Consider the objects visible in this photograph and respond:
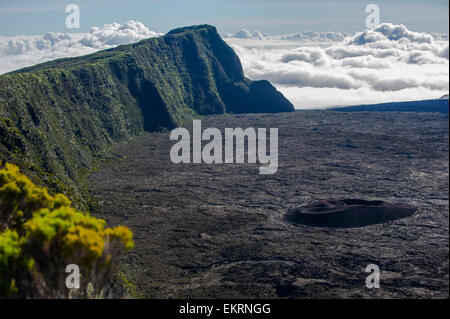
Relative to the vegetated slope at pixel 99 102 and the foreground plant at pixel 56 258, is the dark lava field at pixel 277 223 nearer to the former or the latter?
the vegetated slope at pixel 99 102

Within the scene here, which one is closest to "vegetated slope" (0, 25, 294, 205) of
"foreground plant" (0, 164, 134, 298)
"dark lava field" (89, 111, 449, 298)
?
"dark lava field" (89, 111, 449, 298)

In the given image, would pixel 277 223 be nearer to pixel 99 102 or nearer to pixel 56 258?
pixel 56 258

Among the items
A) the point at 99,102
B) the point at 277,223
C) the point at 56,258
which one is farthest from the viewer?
the point at 99,102

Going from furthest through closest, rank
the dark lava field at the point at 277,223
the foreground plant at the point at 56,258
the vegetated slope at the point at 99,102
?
the vegetated slope at the point at 99,102, the dark lava field at the point at 277,223, the foreground plant at the point at 56,258

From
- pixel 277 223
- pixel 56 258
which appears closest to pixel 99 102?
pixel 277 223

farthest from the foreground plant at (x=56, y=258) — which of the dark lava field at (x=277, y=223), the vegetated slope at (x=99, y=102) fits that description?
Answer: the vegetated slope at (x=99, y=102)
